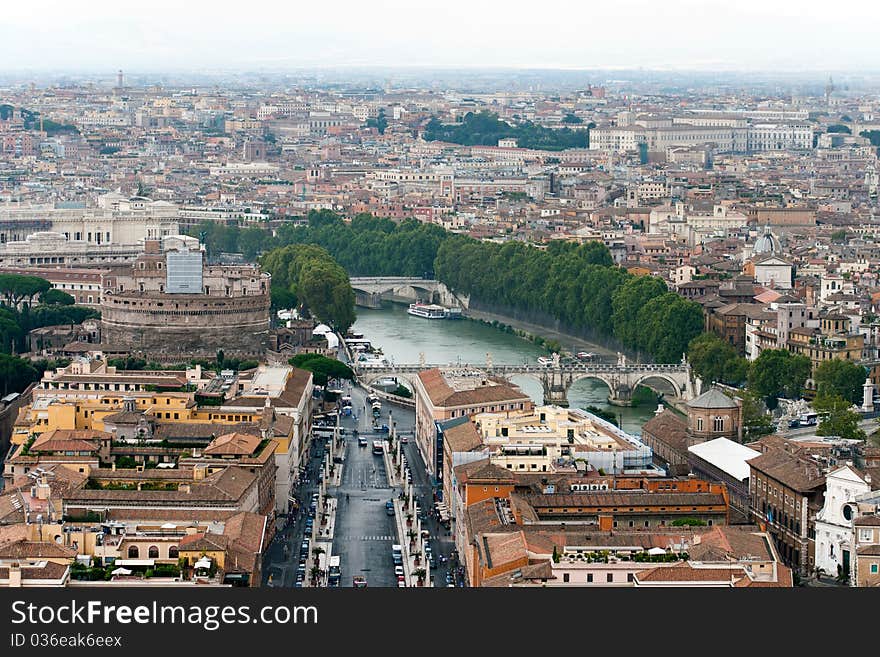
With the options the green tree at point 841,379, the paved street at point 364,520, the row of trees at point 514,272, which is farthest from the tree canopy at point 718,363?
the paved street at point 364,520

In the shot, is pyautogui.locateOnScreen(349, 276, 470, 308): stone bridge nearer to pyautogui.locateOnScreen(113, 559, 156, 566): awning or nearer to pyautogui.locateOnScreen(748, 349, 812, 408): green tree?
pyautogui.locateOnScreen(748, 349, 812, 408): green tree

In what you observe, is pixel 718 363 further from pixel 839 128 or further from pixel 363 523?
pixel 839 128

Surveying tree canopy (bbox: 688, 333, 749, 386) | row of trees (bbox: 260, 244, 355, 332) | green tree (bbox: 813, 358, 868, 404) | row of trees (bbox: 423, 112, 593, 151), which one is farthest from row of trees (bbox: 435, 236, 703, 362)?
row of trees (bbox: 423, 112, 593, 151)

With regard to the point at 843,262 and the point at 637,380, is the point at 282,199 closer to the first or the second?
the point at 843,262

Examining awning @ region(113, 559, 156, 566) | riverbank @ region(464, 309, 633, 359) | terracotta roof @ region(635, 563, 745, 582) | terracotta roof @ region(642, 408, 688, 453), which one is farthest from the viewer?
riverbank @ region(464, 309, 633, 359)

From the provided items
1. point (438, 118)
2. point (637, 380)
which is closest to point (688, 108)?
point (438, 118)

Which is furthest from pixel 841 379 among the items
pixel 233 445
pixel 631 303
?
pixel 233 445
